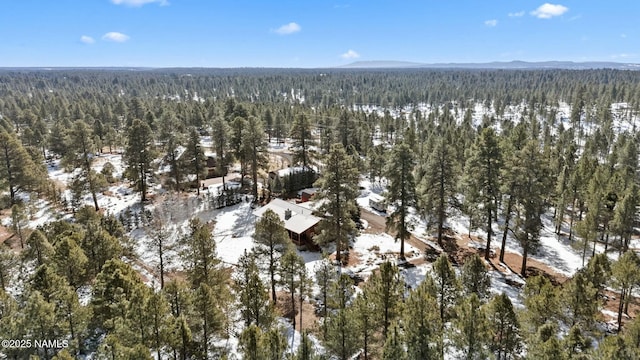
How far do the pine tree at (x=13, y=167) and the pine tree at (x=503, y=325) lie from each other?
4523 cm

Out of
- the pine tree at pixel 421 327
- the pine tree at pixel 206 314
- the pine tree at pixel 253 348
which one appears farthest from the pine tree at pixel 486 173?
the pine tree at pixel 253 348

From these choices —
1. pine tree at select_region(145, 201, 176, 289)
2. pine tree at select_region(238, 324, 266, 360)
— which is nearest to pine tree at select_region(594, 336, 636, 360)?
pine tree at select_region(238, 324, 266, 360)

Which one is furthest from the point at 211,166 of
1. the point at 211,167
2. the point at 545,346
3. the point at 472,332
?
the point at 545,346

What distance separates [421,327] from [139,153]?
37.8 meters

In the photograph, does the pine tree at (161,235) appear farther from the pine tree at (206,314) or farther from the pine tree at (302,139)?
the pine tree at (302,139)

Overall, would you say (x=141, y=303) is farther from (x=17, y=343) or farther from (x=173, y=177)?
(x=173, y=177)

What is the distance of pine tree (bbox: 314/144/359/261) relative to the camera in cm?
3038

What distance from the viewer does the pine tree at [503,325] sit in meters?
17.6

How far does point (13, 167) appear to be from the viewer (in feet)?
133

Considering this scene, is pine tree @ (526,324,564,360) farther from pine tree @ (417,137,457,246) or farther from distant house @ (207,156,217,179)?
distant house @ (207,156,217,179)

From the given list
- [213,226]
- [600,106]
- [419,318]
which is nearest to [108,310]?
[419,318]

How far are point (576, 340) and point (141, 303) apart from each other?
19.2m

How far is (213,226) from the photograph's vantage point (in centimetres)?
3941

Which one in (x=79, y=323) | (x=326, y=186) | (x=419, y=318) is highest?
(x=326, y=186)
